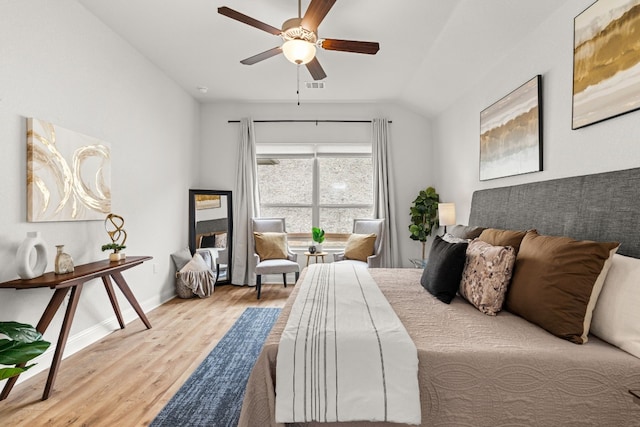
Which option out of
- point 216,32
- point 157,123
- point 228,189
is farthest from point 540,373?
point 228,189

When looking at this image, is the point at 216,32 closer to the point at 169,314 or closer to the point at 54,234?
the point at 54,234

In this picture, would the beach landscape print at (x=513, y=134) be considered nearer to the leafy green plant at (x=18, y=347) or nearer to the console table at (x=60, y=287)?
the leafy green plant at (x=18, y=347)

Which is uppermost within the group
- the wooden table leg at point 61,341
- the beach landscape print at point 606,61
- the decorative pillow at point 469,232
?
the beach landscape print at point 606,61

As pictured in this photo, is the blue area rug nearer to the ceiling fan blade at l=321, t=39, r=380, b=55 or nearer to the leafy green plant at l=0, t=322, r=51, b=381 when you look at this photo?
the leafy green plant at l=0, t=322, r=51, b=381

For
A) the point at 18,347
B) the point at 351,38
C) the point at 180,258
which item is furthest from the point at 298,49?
the point at 180,258

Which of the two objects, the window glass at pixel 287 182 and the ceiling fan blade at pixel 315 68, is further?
the window glass at pixel 287 182

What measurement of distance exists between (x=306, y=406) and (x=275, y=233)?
366 cm

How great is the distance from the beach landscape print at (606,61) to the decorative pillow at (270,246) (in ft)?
11.6

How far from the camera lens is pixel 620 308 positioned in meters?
1.34

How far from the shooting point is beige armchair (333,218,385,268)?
Answer: 4.47 meters

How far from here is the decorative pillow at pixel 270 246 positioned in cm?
461

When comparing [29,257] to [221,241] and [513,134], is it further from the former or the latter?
[513,134]

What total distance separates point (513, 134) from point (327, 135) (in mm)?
2857

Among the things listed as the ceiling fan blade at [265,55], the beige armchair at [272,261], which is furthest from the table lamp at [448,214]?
the ceiling fan blade at [265,55]
